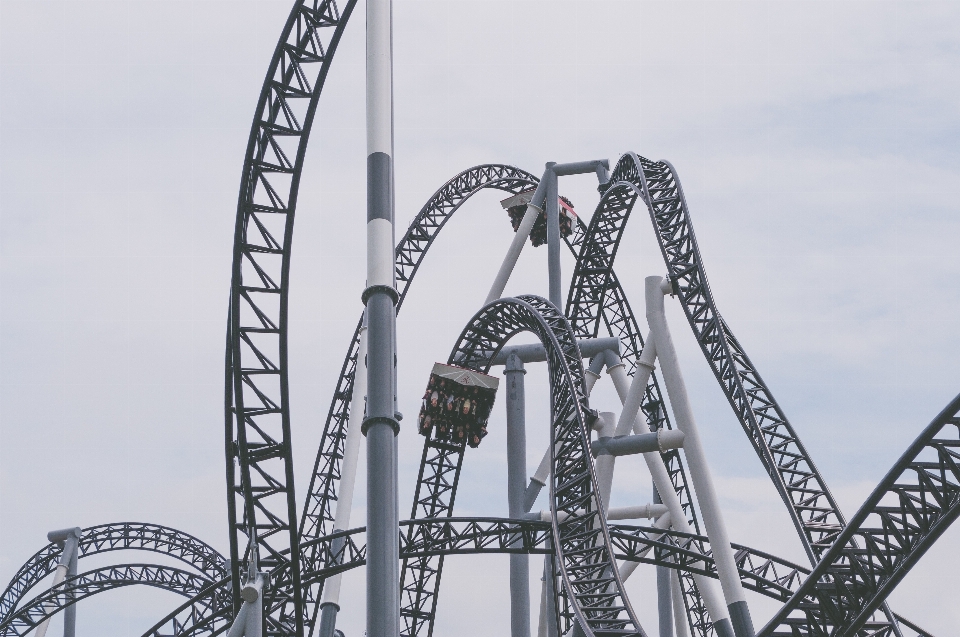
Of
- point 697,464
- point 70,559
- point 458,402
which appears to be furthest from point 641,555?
point 70,559


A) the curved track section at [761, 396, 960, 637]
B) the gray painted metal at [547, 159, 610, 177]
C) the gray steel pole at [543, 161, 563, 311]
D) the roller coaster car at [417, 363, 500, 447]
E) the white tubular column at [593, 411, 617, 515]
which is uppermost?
the gray painted metal at [547, 159, 610, 177]

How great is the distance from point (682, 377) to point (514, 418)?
433 centimetres

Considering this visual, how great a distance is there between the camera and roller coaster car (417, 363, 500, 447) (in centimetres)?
2122

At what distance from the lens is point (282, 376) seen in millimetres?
14469

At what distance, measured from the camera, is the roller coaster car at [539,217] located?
2698 centimetres

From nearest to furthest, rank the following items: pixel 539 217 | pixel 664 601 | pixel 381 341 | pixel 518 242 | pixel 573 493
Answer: pixel 381 341
pixel 573 493
pixel 664 601
pixel 518 242
pixel 539 217

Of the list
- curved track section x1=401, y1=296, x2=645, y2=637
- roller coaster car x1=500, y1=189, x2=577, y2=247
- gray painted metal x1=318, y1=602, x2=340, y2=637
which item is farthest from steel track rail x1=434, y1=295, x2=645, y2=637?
roller coaster car x1=500, y1=189, x2=577, y2=247

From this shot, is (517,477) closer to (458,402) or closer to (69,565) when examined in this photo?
(458,402)

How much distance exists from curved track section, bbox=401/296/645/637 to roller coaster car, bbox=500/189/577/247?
4763 mm

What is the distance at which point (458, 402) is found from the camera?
70.4 feet

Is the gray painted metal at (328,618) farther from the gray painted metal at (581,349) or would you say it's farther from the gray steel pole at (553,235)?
the gray steel pole at (553,235)

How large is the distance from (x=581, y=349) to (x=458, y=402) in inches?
103

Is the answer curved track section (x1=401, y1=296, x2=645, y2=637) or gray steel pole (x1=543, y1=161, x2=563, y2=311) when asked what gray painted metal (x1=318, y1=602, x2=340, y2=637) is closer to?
curved track section (x1=401, y1=296, x2=645, y2=637)

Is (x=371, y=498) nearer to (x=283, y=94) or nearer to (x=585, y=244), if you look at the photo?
(x=283, y=94)
